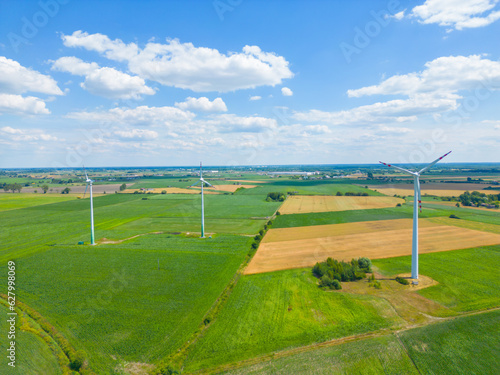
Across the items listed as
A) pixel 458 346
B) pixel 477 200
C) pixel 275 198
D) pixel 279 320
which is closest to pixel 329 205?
pixel 275 198

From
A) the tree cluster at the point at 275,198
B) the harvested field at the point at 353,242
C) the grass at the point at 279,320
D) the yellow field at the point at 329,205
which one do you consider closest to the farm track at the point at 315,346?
the grass at the point at 279,320

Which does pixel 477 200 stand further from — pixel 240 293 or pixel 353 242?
pixel 240 293

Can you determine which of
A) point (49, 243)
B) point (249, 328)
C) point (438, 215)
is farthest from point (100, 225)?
point (438, 215)

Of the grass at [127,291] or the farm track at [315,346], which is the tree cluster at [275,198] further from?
the farm track at [315,346]

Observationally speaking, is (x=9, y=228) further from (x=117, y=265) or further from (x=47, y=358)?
(x=47, y=358)

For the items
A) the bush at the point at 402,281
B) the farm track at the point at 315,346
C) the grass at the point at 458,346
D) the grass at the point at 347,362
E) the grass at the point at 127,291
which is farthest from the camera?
the bush at the point at 402,281

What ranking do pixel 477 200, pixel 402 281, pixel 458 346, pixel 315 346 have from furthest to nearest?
pixel 477 200
pixel 402 281
pixel 315 346
pixel 458 346
